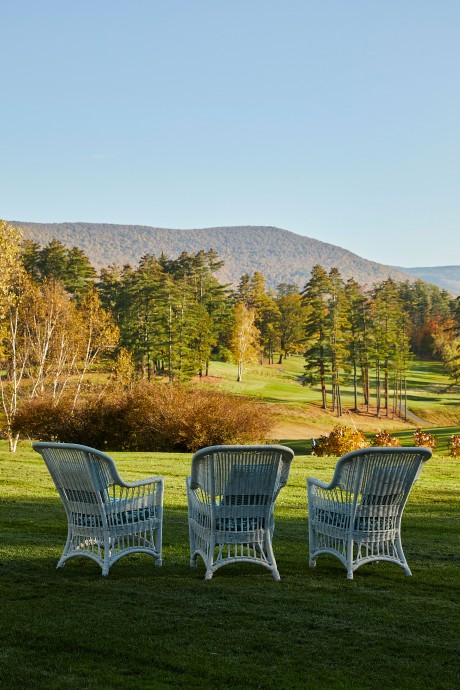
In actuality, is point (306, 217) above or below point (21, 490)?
above

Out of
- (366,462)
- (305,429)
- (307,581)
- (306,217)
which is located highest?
(306,217)

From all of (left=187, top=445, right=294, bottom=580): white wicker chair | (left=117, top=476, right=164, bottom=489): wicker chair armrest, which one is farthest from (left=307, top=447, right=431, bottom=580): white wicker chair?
(left=117, top=476, right=164, bottom=489): wicker chair armrest

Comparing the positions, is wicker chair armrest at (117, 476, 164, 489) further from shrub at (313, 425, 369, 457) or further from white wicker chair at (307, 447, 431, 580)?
shrub at (313, 425, 369, 457)

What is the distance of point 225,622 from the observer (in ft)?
14.2

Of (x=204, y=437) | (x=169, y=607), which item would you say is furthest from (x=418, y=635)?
(x=204, y=437)

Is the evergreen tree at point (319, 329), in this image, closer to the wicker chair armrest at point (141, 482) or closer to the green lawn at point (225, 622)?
the green lawn at point (225, 622)

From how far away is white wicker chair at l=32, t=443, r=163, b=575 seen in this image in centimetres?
542

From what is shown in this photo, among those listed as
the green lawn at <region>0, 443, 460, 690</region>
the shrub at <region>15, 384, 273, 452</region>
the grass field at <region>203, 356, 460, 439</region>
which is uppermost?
the green lawn at <region>0, 443, 460, 690</region>

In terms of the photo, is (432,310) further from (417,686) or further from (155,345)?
(417,686)

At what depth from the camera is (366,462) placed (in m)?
5.40

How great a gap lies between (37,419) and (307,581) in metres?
17.8

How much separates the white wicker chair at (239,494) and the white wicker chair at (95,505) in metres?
0.49

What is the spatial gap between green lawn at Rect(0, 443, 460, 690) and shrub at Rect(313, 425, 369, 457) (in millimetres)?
10079

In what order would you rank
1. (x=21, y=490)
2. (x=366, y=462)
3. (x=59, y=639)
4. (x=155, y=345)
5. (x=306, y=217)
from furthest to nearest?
1. (x=306, y=217)
2. (x=155, y=345)
3. (x=21, y=490)
4. (x=366, y=462)
5. (x=59, y=639)
